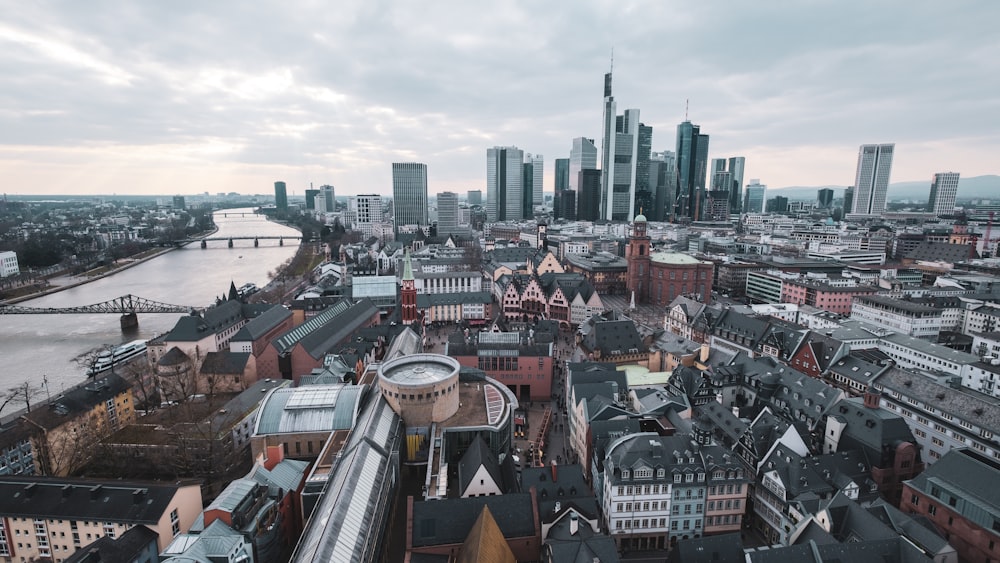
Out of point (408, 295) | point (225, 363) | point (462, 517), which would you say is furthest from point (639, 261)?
point (462, 517)

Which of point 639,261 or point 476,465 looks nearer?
point 476,465

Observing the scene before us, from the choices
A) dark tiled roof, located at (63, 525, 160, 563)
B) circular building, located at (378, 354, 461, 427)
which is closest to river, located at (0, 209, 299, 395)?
dark tiled roof, located at (63, 525, 160, 563)

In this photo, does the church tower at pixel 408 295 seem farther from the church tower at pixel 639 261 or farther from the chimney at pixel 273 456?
the church tower at pixel 639 261

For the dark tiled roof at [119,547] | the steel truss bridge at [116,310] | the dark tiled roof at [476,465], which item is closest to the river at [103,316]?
the steel truss bridge at [116,310]

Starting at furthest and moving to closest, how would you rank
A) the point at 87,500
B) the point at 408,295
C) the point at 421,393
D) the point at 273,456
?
the point at 408,295 → the point at 421,393 → the point at 273,456 → the point at 87,500

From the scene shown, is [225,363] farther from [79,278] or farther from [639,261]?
[79,278]

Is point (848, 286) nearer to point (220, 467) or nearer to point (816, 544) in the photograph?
point (816, 544)

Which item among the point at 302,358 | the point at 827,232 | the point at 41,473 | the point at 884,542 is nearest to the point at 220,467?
the point at 41,473
